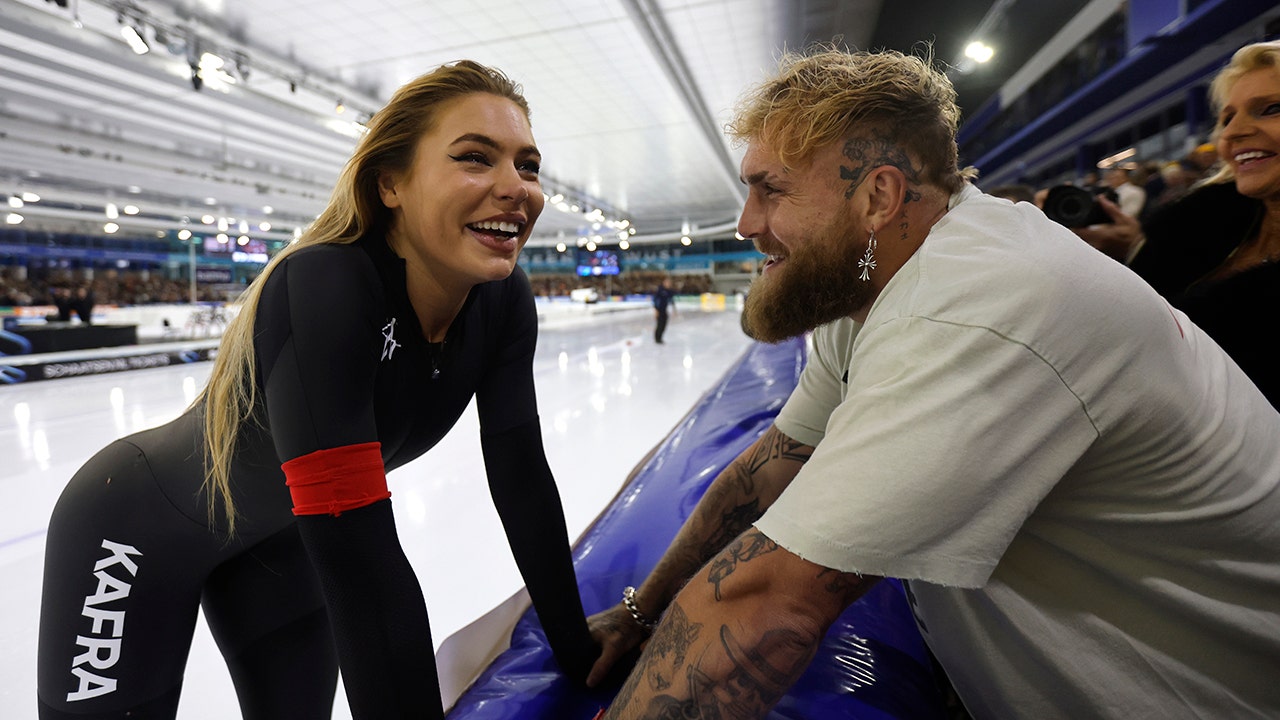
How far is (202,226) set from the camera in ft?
74.3

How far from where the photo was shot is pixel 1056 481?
616mm

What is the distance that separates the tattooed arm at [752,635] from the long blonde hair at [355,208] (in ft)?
2.34

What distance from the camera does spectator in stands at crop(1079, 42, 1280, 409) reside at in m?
1.31

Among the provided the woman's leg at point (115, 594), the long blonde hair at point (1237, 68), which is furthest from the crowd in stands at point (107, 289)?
the long blonde hair at point (1237, 68)

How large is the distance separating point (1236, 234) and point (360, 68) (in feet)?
31.6

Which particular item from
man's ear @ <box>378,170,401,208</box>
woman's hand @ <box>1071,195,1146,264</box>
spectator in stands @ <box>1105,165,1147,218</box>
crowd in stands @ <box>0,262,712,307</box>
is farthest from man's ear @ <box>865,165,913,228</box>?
crowd in stands @ <box>0,262,712,307</box>

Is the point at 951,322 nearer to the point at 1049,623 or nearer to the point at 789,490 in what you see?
the point at 789,490

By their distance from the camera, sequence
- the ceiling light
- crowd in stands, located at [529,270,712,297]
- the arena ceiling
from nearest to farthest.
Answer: the ceiling light, the arena ceiling, crowd in stands, located at [529,270,712,297]

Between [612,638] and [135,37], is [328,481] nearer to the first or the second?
[612,638]

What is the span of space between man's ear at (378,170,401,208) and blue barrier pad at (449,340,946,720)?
0.85 metres

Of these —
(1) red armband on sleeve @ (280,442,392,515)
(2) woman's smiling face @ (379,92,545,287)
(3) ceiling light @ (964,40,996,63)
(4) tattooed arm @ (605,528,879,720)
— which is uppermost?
(3) ceiling light @ (964,40,996,63)

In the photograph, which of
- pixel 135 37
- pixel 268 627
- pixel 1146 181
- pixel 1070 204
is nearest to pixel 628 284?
pixel 135 37

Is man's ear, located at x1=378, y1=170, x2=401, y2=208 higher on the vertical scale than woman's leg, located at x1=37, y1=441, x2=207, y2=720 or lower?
higher

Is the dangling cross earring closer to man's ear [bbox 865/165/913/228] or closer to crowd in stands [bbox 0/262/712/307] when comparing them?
man's ear [bbox 865/165/913/228]
